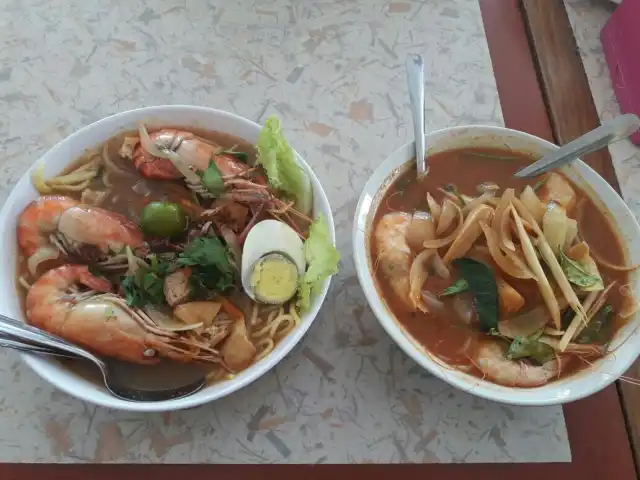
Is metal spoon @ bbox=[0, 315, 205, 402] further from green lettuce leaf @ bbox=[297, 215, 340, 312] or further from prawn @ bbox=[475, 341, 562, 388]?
prawn @ bbox=[475, 341, 562, 388]

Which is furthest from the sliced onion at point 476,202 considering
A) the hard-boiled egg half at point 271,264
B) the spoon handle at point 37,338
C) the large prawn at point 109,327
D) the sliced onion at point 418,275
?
the spoon handle at point 37,338

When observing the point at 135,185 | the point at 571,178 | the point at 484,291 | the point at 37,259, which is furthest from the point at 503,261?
the point at 37,259

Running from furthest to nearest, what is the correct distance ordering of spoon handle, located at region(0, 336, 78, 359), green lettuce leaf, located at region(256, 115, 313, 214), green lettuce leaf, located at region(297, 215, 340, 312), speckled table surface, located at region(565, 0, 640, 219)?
speckled table surface, located at region(565, 0, 640, 219) → green lettuce leaf, located at region(256, 115, 313, 214) → green lettuce leaf, located at region(297, 215, 340, 312) → spoon handle, located at region(0, 336, 78, 359)

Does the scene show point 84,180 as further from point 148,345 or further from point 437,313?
point 437,313

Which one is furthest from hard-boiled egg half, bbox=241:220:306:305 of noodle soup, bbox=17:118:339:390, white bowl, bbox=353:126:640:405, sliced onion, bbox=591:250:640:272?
sliced onion, bbox=591:250:640:272

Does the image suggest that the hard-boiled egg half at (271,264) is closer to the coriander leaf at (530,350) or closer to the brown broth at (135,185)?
the brown broth at (135,185)

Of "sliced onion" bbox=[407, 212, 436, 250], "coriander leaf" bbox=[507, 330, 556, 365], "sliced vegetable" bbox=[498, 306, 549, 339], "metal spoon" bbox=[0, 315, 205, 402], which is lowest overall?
"metal spoon" bbox=[0, 315, 205, 402]
